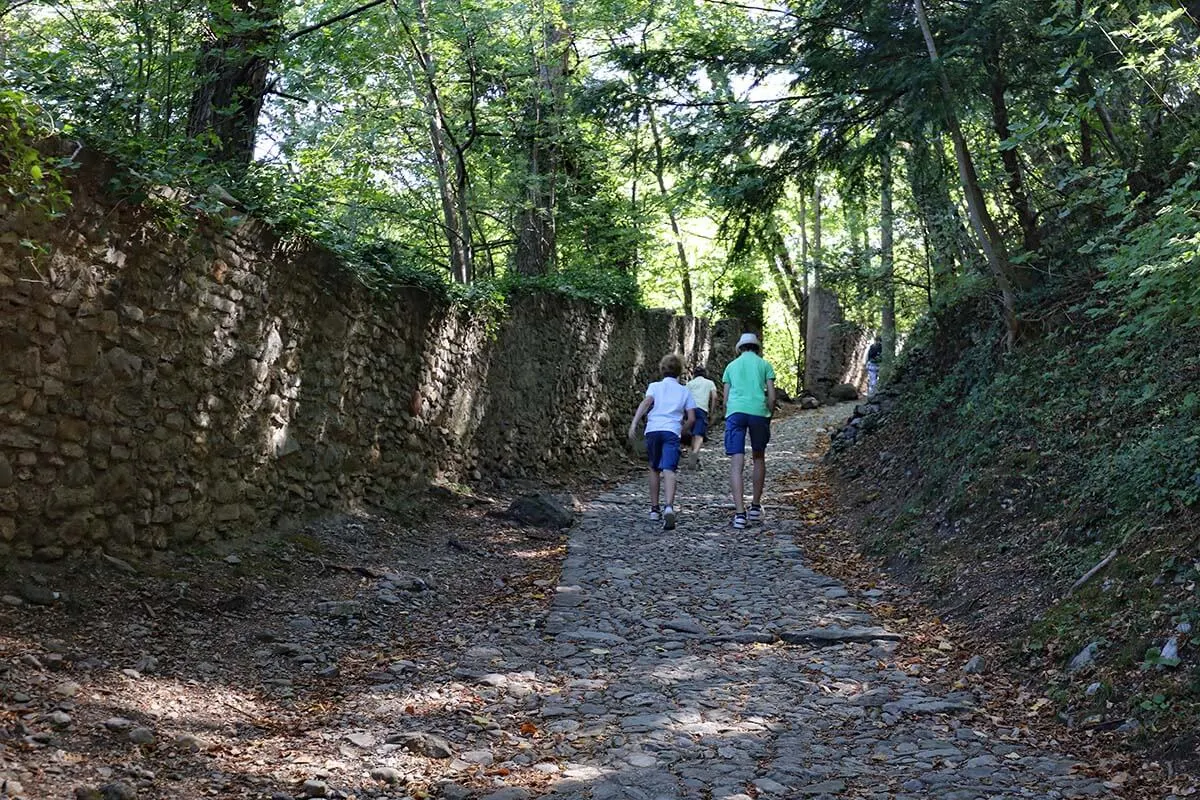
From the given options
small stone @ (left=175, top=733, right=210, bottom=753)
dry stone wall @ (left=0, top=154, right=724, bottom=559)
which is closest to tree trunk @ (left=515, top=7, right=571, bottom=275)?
dry stone wall @ (left=0, top=154, right=724, bottom=559)

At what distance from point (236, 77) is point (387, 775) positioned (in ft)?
21.8

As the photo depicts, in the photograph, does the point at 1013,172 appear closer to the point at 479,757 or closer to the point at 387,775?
the point at 479,757

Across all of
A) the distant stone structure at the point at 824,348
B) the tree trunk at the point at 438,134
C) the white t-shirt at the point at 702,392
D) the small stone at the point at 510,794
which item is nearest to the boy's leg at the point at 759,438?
the white t-shirt at the point at 702,392

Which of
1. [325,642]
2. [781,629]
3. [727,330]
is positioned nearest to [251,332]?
[325,642]

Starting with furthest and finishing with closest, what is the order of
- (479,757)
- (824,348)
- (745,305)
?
(824,348), (745,305), (479,757)

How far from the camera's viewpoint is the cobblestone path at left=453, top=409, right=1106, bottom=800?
4066 mm

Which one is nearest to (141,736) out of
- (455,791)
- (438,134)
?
(455,791)

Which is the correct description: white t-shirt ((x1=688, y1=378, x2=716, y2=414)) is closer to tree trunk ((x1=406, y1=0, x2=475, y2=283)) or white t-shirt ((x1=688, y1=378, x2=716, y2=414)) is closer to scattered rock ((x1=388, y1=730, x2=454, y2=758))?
tree trunk ((x1=406, y1=0, x2=475, y2=283))

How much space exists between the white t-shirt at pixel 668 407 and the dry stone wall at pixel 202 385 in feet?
7.29

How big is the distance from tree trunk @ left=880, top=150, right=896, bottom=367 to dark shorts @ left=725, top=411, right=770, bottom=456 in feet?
9.96

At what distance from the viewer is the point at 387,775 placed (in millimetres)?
4031

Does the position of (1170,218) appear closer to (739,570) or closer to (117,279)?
(739,570)

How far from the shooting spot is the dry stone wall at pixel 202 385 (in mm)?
5289

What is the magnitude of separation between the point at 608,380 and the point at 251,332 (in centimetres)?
915
